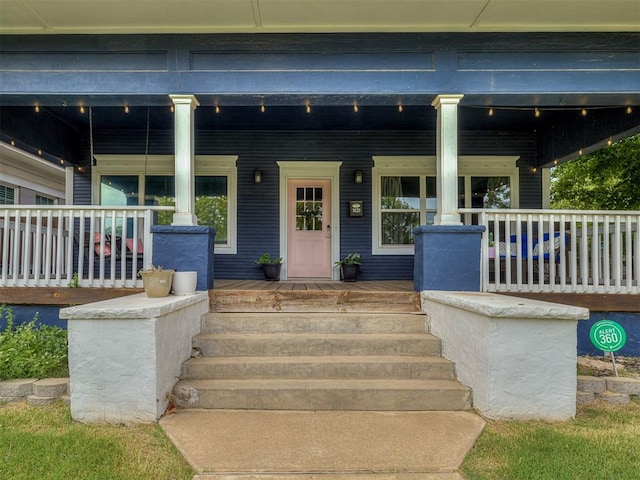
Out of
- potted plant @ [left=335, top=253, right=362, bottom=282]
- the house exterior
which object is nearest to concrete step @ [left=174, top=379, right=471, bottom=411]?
the house exterior

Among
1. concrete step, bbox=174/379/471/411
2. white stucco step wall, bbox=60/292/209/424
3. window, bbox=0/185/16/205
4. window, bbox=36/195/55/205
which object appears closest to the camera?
white stucco step wall, bbox=60/292/209/424

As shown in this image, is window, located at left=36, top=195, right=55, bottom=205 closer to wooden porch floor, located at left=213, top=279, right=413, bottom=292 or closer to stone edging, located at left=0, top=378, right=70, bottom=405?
wooden porch floor, located at left=213, top=279, right=413, bottom=292

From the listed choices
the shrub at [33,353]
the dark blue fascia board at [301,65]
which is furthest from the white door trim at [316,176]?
the shrub at [33,353]

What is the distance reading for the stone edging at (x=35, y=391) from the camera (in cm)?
284

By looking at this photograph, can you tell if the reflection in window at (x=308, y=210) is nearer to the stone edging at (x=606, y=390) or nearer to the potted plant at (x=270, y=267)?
the potted plant at (x=270, y=267)

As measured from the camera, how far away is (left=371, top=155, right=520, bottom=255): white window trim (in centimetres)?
649

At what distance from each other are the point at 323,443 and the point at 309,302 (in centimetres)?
170

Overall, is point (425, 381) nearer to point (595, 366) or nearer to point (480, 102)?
point (595, 366)

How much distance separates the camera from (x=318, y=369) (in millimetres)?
3098

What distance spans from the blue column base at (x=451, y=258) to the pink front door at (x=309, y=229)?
2.76 metres

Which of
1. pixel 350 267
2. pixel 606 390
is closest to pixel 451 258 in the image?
pixel 606 390

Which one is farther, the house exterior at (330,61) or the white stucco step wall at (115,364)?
the house exterior at (330,61)

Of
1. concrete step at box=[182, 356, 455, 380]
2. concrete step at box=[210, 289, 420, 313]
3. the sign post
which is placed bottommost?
concrete step at box=[182, 356, 455, 380]
